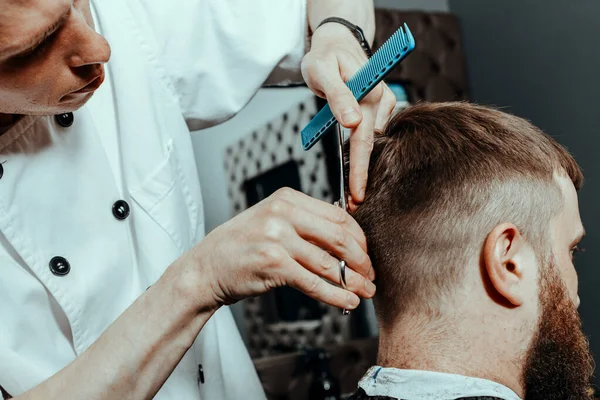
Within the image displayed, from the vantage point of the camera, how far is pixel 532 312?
1.20 meters

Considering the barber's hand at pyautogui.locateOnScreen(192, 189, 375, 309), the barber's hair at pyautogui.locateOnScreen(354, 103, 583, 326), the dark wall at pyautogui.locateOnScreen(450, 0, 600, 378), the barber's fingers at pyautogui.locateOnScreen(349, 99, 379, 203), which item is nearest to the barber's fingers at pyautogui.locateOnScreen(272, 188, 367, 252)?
the barber's hand at pyautogui.locateOnScreen(192, 189, 375, 309)

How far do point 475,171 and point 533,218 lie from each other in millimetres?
148

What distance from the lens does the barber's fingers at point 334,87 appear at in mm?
1088

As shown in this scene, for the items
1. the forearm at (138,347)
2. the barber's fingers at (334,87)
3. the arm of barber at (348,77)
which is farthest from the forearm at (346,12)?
the forearm at (138,347)

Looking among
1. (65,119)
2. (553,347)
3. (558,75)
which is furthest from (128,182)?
(558,75)

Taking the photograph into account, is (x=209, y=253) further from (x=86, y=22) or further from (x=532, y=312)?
(x=532, y=312)

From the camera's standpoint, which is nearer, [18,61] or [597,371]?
[18,61]

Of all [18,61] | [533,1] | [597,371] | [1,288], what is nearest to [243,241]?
[18,61]

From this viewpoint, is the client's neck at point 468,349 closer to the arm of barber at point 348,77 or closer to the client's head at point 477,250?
the client's head at point 477,250

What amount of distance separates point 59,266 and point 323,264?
2.07ft

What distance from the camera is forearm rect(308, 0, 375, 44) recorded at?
148cm

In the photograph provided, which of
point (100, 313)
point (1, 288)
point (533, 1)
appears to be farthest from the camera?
point (533, 1)

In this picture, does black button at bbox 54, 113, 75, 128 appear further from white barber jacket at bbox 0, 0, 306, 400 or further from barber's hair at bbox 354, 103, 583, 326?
barber's hair at bbox 354, 103, 583, 326

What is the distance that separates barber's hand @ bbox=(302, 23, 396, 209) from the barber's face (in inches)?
16.7
